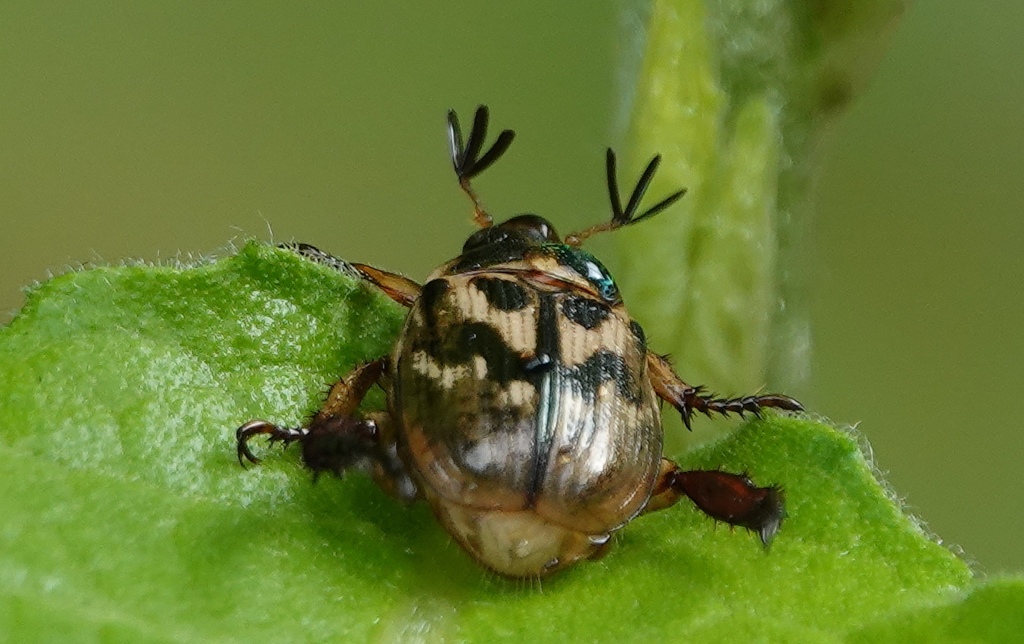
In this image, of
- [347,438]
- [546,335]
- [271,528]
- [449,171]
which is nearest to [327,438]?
[347,438]

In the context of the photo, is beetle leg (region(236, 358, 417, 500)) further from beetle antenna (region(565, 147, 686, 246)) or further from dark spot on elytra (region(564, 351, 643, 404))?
beetle antenna (region(565, 147, 686, 246))

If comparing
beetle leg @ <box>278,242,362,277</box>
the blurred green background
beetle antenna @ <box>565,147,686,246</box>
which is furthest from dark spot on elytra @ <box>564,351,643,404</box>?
the blurred green background

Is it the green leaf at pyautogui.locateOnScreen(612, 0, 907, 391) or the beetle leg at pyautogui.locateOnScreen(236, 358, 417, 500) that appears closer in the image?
the beetle leg at pyautogui.locateOnScreen(236, 358, 417, 500)

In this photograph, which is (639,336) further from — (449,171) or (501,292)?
→ (449,171)

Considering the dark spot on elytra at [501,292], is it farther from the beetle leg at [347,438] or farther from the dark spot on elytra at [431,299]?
the beetle leg at [347,438]

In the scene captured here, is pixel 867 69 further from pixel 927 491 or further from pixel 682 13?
pixel 927 491

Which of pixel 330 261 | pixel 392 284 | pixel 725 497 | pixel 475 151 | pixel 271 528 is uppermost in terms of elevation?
pixel 475 151
